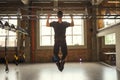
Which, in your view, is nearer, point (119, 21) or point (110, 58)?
point (119, 21)

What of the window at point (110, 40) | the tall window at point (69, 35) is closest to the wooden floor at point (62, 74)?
the tall window at point (69, 35)

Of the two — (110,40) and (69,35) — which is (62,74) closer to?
(69,35)

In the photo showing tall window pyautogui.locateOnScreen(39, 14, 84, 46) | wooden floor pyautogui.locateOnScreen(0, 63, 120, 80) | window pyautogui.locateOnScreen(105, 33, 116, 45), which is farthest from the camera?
tall window pyautogui.locateOnScreen(39, 14, 84, 46)

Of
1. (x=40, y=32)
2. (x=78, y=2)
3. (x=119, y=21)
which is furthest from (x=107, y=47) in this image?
(x=119, y=21)

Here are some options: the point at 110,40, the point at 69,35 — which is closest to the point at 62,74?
the point at 69,35

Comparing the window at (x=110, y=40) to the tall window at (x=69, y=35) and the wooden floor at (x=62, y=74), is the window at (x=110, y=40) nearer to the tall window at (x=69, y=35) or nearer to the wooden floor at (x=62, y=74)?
the tall window at (x=69, y=35)

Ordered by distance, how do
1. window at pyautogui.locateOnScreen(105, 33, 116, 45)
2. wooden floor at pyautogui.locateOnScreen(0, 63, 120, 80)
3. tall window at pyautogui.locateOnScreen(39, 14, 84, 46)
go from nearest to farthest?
1. wooden floor at pyautogui.locateOnScreen(0, 63, 120, 80)
2. window at pyautogui.locateOnScreen(105, 33, 116, 45)
3. tall window at pyautogui.locateOnScreen(39, 14, 84, 46)

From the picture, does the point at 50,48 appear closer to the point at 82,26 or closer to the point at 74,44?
the point at 74,44

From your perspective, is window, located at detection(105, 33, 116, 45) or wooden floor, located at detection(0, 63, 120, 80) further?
window, located at detection(105, 33, 116, 45)

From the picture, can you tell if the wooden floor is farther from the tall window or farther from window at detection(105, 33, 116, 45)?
window at detection(105, 33, 116, 45)

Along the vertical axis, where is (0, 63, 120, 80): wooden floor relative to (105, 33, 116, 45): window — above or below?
below

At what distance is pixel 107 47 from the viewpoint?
45.0 ft

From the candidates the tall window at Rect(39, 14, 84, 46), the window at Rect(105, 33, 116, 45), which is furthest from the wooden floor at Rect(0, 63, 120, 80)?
the window at Rect(105, 33, 116, 45)

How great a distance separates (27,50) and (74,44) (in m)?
2.97
